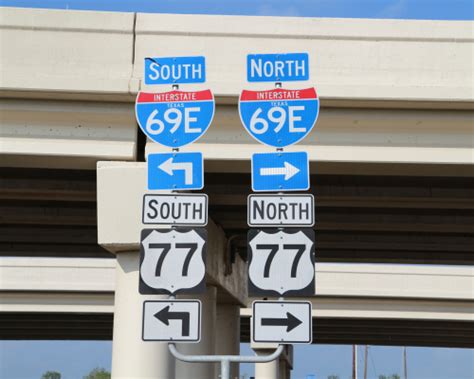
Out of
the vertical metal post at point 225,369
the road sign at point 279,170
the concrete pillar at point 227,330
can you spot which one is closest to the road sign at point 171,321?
the vertical metal post at point 225,369

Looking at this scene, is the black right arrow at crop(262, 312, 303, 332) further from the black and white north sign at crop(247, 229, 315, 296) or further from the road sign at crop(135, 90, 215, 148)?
the road sign at crop(135, 90, 215, 148)

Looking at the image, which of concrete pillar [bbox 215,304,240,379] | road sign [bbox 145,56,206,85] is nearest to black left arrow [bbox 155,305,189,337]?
road sign [bbox 145,56,206,85]

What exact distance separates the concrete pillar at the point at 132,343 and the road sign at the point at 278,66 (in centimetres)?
491

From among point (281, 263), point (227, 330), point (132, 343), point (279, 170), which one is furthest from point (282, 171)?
point (227, 330)

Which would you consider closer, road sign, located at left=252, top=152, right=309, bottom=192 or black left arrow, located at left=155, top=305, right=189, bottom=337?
black left arrow, located at left=155, top=305, right=189, bottom=337

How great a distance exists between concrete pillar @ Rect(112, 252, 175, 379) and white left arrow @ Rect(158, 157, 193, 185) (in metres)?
4.29

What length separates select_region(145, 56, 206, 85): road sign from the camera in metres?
9.56

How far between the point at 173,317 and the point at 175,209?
111 centimetres

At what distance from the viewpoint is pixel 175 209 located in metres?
9.08

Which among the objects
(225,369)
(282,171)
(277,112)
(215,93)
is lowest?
(225,369)

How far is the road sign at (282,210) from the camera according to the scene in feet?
29.1

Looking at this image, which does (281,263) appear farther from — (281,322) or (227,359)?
(227,359)

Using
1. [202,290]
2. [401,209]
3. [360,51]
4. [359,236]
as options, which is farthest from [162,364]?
[359,236]

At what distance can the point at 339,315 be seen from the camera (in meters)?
34.6
